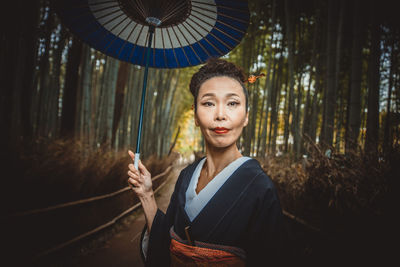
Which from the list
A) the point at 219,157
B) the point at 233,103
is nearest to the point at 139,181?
the point at 219,157

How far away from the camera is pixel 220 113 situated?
1119mm

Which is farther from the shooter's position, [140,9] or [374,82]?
[374,82]

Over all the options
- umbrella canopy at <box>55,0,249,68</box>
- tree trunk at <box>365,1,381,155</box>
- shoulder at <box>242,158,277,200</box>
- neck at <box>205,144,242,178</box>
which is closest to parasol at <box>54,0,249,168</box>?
umbrella canopy at <box>55,0,249,68</box>

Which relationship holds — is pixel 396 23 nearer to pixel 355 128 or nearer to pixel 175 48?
pixel 355 128

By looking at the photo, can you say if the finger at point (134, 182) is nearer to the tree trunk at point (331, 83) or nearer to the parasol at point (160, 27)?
the parasol at point (160, 27)

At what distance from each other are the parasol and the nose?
56cm

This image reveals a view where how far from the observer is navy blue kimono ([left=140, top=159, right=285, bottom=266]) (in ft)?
3.12

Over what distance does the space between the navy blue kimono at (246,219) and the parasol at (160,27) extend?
22.5 inches

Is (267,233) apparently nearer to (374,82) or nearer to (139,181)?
(139,181)

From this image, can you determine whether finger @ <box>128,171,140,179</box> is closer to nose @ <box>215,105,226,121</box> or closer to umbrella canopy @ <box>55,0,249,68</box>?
nose @ <box>215,105,226,121</box>

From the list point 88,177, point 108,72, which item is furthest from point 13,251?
point 108,72

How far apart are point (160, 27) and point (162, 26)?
0.07ft

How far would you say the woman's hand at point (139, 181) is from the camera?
4.22ft

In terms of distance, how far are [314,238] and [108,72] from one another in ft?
19.0
